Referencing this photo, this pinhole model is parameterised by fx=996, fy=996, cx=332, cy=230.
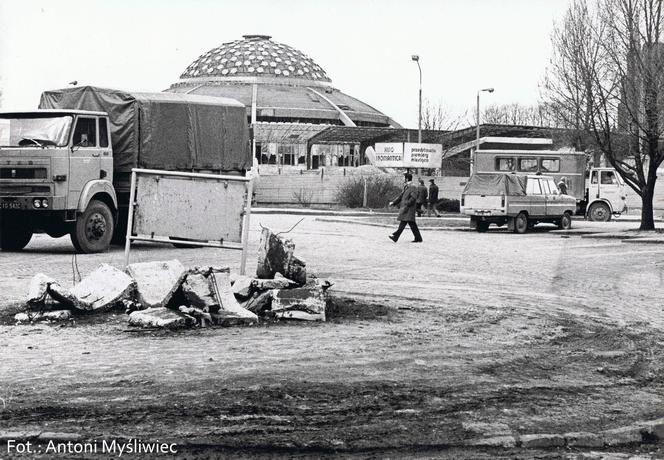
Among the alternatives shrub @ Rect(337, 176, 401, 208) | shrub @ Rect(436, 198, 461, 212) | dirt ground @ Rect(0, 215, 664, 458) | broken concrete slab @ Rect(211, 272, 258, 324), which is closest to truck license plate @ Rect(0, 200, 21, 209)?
dirt ground @ Rect(0, 215, 664, 458)

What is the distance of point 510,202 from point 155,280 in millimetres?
22009

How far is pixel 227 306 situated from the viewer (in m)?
10.1

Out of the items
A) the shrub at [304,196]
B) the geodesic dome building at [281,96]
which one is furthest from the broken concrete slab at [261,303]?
the geodesic dome building at [281,96]

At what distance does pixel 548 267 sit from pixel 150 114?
8644mm

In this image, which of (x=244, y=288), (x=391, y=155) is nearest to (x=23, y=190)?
(x=244, y=288)

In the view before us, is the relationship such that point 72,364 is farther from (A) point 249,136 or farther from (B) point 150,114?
(A) point 249,136

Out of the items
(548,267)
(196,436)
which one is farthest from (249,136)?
(196,436)

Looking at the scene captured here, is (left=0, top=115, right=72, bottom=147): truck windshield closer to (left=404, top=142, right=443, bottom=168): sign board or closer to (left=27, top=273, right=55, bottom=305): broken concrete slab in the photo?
(left=27, top=273, right=55, bottom=305): broken concrete slab

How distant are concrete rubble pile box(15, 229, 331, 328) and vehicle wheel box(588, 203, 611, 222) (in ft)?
107

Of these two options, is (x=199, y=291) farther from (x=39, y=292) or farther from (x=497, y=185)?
(x=497, y=185)

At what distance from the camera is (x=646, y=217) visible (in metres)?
32.4

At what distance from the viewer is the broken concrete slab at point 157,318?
952 cm

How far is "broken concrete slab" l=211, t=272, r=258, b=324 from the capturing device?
32.5ft

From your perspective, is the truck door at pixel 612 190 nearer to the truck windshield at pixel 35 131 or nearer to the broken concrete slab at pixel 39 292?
the truck windshield at pixel 35 131
